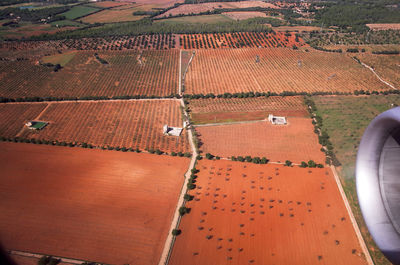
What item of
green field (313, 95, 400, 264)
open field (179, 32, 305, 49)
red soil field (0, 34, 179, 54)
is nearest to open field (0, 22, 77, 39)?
red soil field (0, 34, 179, 54)

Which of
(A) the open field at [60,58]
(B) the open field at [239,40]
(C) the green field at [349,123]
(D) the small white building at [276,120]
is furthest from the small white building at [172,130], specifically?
(B) the open field at [239,40]

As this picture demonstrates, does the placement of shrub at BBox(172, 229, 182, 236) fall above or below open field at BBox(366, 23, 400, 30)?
below

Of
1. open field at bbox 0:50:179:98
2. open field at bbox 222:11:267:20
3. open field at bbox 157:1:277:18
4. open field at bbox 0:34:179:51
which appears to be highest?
open field at bbox 157:1:277:18

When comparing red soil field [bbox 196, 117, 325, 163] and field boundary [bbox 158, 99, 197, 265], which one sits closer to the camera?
field boundary [bbox 158, 99, 197, 265]

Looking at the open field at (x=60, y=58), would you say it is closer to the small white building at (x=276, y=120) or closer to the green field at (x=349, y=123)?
the small white building at (x=276, y=120)

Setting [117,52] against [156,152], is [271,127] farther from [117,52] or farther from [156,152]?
[117,52]

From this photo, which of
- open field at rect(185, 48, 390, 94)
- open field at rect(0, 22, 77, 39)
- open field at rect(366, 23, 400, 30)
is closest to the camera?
open field at rect(185, 48, 390, 94)

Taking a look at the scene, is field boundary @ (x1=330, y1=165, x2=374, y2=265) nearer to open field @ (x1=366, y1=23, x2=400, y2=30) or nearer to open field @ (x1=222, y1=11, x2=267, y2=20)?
open field @ (x1=366, y1=23, x2=400, y2=30)

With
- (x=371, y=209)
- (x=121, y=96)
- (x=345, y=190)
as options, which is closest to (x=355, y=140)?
(x=345, y=190)
